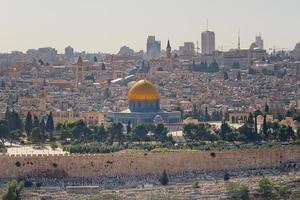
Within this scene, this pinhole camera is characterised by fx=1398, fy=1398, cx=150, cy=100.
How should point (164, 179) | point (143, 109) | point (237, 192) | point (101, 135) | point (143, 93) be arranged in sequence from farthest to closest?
point (143, 109)
point (143, 93)
point (101, 135)
point (164, 179)
point (237, 192)

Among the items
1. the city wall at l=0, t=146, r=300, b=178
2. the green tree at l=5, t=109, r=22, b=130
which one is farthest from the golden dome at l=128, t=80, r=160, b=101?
the city wall at l=0, t=146, r=300, b=178

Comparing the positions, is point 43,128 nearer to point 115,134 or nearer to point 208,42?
point 115,134

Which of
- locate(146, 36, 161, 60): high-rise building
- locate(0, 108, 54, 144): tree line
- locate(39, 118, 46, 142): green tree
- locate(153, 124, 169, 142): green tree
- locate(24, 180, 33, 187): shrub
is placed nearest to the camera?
locate(24, 180, 33, 187): shrub

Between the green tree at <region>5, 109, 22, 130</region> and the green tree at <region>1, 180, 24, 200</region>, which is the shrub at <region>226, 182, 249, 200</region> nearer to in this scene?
the green tree at <region>1, 180, 24, 200</region>

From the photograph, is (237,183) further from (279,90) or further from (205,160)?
(279,90)

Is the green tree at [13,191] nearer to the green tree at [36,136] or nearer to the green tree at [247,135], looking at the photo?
the green tree at [36,136]

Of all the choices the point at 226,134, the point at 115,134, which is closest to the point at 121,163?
the point at 115,134
